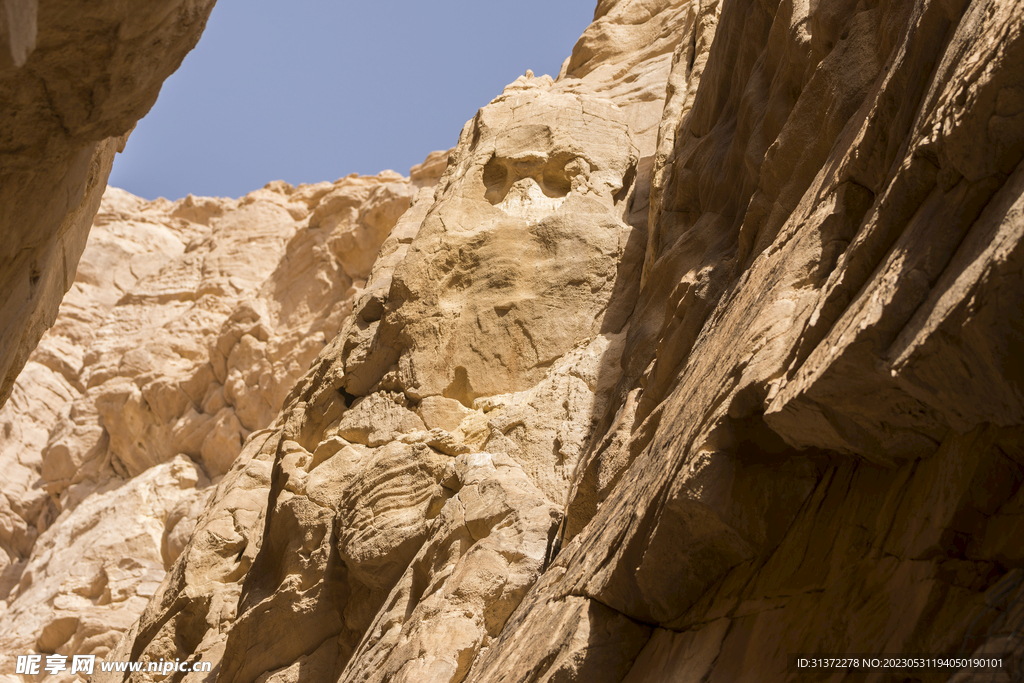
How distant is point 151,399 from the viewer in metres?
23.6

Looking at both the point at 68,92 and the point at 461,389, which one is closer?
the point at 68,92

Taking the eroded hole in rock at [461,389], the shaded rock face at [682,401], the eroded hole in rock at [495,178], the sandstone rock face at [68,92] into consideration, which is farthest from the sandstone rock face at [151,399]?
the sandstone rock face at [68,92]

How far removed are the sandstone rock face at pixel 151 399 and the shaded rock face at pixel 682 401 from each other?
8.58 metres

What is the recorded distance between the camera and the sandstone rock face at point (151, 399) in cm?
1980

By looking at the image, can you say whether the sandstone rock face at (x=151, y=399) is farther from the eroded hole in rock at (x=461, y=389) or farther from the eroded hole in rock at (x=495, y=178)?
the eroded hole in rock at (x=461, y=389)

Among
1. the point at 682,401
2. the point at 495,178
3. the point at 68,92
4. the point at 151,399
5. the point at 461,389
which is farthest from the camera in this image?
the point at 151,399

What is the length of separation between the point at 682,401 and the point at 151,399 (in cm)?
2148

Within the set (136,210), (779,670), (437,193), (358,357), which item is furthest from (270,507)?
(136,210)

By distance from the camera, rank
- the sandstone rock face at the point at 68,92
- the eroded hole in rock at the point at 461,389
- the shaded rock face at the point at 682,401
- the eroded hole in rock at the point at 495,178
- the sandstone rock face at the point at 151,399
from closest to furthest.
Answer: the shaded rock face at the point at 682,401
the sandstone rock face at the point at 68,92
the eroded hole in rock at the point at 461,389
the eroded hole in rock at the point at 495,178
the sandstone rock face at the point at 151,399

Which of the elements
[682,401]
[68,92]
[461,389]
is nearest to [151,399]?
[461,389]

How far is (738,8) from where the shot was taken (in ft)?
25.7

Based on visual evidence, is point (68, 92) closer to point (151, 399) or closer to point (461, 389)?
point (461, 389)

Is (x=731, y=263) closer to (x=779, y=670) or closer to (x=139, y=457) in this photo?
(x=779, y=670)

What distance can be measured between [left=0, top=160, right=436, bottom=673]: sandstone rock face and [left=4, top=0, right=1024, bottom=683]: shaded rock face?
8.58 metres
